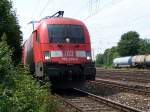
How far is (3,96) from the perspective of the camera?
27.9ft

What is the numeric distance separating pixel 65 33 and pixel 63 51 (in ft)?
2.82

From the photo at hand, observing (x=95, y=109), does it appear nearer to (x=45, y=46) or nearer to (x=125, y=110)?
(x=125, y=110)

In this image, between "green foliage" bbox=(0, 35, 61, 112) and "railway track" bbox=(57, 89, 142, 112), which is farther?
"railway track" bbox=(57, 89, 142, 112)

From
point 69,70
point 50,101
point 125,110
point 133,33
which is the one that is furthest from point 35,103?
point 133,33

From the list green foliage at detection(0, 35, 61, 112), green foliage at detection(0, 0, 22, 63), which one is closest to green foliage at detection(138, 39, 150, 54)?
green foliage at detection(0, 0, 22, 63)

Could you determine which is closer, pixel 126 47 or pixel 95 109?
pixel 95 109

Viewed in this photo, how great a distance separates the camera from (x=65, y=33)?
1861 cm

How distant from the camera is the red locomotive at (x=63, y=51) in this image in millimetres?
17797

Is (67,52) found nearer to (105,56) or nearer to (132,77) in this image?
(132,77)

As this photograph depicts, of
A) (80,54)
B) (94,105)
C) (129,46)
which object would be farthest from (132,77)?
(129,46)

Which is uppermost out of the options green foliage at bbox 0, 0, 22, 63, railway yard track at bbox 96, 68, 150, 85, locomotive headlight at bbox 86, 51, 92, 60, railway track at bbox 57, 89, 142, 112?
green foliage at bbox 0, 0, 22, 63

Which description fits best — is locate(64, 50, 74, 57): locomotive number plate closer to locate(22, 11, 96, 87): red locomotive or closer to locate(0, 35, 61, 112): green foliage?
locate(22, 11, 96, 87): red locomotive

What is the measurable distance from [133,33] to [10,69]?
383 feet

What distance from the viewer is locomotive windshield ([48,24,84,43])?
60.5 ft
